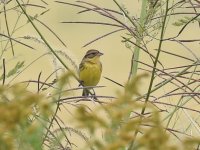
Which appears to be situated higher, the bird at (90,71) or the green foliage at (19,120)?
the bird at (90,71)

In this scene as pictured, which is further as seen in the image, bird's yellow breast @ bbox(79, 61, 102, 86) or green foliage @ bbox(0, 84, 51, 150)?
bird's yellow breast @ bbox(79, 61, 102, 86)

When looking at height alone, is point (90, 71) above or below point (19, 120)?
above

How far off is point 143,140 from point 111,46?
742 inches

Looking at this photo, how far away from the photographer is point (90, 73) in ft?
15.2

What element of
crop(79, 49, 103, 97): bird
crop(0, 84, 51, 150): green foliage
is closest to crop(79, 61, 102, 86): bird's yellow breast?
crop(79, 49, 103, 97): bird

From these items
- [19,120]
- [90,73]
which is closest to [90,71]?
[90,73]

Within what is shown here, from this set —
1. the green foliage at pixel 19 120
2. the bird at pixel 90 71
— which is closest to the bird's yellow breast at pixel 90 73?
the bird at pixel 90 71

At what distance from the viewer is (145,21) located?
1.96 m

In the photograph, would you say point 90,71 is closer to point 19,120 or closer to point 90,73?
point 90,73

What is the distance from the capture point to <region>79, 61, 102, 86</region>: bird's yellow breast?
15.1ft

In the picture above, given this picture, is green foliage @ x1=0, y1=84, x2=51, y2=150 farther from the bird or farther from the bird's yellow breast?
the bird's yellow breast

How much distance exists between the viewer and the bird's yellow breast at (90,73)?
15.1ft

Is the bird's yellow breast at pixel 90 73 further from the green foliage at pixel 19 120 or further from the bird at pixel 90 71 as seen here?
the green foliage at pixel 19 120

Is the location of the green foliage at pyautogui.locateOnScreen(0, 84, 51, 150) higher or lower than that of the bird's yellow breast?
lower
